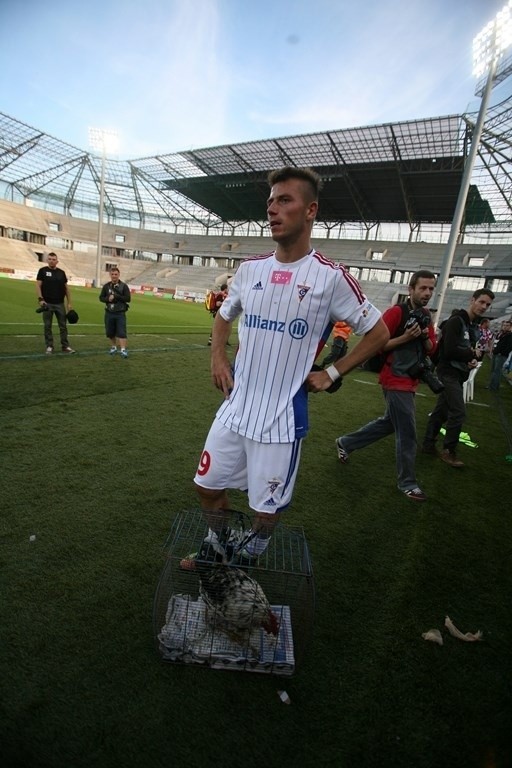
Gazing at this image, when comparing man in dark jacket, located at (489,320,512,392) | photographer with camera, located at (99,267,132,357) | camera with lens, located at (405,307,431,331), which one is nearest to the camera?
camera with lens, located at (405,307,431,331)

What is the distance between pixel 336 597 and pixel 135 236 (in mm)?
72701

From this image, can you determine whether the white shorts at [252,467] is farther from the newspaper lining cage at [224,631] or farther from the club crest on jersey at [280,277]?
the club crest on jersey at [280,277]

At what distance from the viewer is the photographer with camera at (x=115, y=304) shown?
8.37 meters

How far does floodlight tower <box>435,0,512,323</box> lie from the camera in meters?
13.5

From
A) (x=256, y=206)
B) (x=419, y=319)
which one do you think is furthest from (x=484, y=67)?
(x=256, y=206)

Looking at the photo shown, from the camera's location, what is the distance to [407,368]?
12.8 ft

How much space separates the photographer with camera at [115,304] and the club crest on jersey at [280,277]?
703 cm

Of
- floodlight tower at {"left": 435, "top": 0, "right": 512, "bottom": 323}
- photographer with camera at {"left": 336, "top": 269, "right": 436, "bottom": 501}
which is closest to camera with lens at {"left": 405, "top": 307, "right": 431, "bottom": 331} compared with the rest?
photographer with camera at {"left": 336, "top": 269, "right": 436, "bottom": 501}

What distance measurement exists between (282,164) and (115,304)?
39.3m

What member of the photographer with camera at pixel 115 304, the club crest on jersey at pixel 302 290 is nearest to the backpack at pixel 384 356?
the club crest on jersey at pixel 302 290

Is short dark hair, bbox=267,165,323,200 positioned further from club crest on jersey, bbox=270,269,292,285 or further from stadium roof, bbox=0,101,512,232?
stadium roof, bbox=0,101,512,232

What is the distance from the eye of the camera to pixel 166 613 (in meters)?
2.10

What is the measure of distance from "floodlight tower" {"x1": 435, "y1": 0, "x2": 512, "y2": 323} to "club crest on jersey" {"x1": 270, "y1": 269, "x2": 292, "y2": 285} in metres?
13.8

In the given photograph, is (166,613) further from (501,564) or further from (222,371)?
(501,564)
